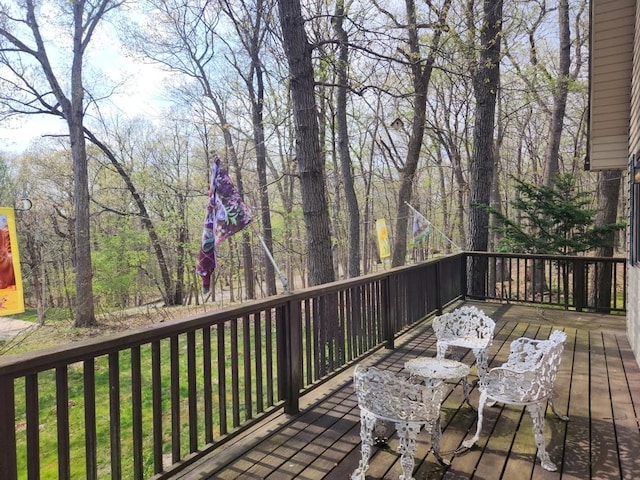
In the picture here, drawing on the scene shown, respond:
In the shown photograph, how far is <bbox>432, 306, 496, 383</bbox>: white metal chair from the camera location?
11.8 feet

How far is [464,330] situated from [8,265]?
540cm

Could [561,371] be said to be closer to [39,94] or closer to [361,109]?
[39,94]

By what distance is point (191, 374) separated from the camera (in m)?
2.48

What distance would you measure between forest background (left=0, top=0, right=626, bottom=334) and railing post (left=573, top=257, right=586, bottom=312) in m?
1.94

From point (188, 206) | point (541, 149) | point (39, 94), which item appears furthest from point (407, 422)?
point (541, 149)

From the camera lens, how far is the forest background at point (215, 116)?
30.9 feet

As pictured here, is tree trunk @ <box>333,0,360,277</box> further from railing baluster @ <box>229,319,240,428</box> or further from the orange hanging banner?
railing baluster @ <box>229,319,240,428</box>

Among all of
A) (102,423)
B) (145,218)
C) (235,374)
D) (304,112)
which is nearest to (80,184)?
(145,218)

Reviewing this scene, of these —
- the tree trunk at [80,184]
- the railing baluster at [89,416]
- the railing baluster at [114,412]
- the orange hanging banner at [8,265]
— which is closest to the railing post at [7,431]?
the railing baluster at [89,416]

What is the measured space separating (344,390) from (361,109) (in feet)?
49.7

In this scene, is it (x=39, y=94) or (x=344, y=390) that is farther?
(x=39, y=94)

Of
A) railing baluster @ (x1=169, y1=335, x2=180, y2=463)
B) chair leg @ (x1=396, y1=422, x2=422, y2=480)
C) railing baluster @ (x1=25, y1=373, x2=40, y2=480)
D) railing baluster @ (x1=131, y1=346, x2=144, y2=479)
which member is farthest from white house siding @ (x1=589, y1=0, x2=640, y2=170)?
railing baluster @ (x1=25, y1=373, x2=40, y2=480)

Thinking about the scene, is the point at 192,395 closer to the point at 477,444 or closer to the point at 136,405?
the point at 136,405

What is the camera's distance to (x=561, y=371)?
13.5 feet
